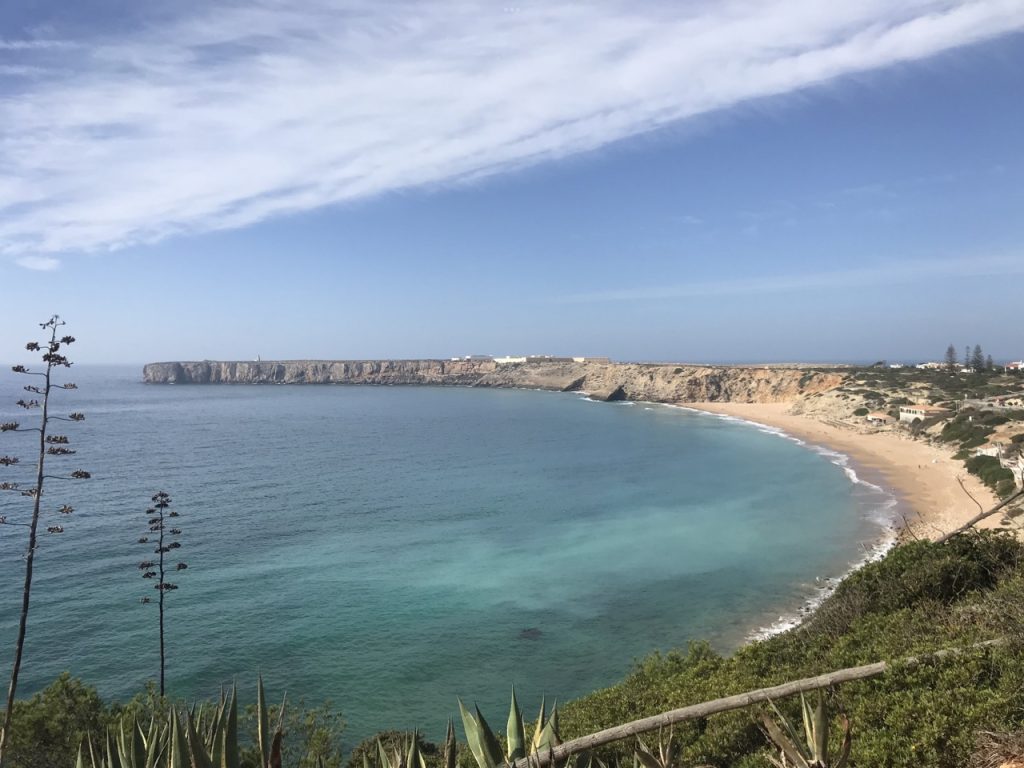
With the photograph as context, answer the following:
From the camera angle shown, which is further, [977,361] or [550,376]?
[550,376]

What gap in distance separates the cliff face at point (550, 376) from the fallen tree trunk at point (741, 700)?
93.7 meters

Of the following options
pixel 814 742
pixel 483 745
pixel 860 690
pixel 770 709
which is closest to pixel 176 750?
pixel 483 745

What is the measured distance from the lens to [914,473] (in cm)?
4509

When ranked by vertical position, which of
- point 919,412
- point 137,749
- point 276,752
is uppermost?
point 276,752

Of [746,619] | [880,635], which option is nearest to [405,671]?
[746,619]

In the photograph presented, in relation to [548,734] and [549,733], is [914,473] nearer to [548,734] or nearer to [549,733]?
[548,734]

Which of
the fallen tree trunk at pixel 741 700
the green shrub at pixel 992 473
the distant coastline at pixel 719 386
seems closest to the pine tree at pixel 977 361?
the distant coastline at pixel 719 386

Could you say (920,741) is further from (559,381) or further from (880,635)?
(559,381)

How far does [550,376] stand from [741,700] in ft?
488

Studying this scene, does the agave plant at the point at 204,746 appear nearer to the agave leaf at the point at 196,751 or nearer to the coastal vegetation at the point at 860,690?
the agave leaf at the point at 196,751

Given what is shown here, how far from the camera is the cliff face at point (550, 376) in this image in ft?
349

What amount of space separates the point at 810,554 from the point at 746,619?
867cm

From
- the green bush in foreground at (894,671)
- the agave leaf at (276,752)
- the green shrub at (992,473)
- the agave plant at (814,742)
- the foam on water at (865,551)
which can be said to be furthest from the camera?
the green shrub at (992,473)

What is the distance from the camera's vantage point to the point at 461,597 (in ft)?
82.2
